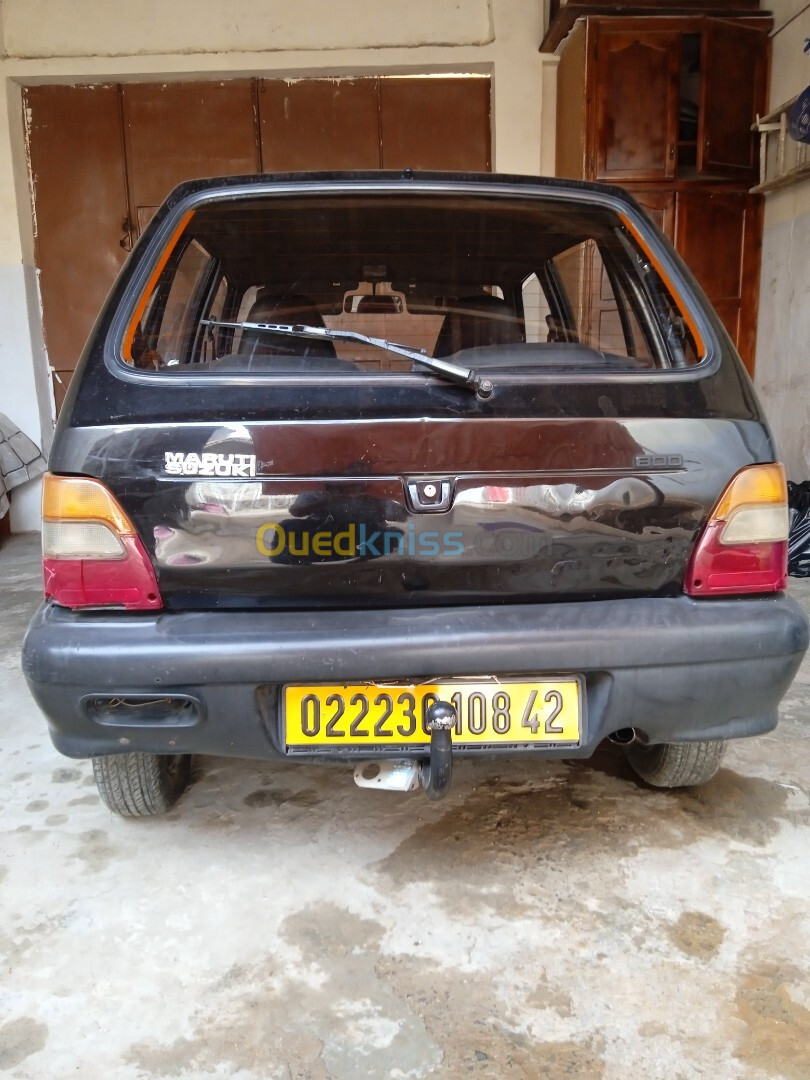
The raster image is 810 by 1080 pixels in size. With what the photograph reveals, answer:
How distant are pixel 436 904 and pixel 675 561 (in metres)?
0.84

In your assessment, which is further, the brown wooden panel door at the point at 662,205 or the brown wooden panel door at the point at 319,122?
the brown wooden panel door at the point at 319,122

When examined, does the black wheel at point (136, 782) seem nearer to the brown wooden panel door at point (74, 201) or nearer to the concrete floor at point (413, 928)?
the concrete floor at point (413, 928)

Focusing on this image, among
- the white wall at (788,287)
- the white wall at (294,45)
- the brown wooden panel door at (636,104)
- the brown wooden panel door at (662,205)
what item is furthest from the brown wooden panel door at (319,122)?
the white wall at (788,287)

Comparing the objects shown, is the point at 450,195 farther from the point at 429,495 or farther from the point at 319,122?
the point at 319,122

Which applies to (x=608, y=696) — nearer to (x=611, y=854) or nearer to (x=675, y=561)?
(x=675, y=561)

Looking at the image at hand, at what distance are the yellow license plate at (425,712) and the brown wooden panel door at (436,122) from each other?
17.1 ft

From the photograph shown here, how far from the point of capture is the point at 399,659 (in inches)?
55.4

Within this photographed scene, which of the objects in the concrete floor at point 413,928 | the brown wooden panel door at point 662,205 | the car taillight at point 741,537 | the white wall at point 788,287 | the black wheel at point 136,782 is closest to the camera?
the concrete floor at point 413,928

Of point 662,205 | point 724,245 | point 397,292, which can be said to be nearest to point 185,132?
point 662,205

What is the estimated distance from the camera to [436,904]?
Result: 64.0 inches

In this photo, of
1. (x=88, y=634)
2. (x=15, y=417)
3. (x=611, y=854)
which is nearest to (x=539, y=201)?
(x=88, y=634)

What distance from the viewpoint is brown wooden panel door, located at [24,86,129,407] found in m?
5.78

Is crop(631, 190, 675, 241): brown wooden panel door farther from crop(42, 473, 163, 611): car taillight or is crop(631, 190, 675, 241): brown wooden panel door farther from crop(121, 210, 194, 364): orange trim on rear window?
crop(42, 473, 163, 611): car taillight

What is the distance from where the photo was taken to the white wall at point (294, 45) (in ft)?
18.0
